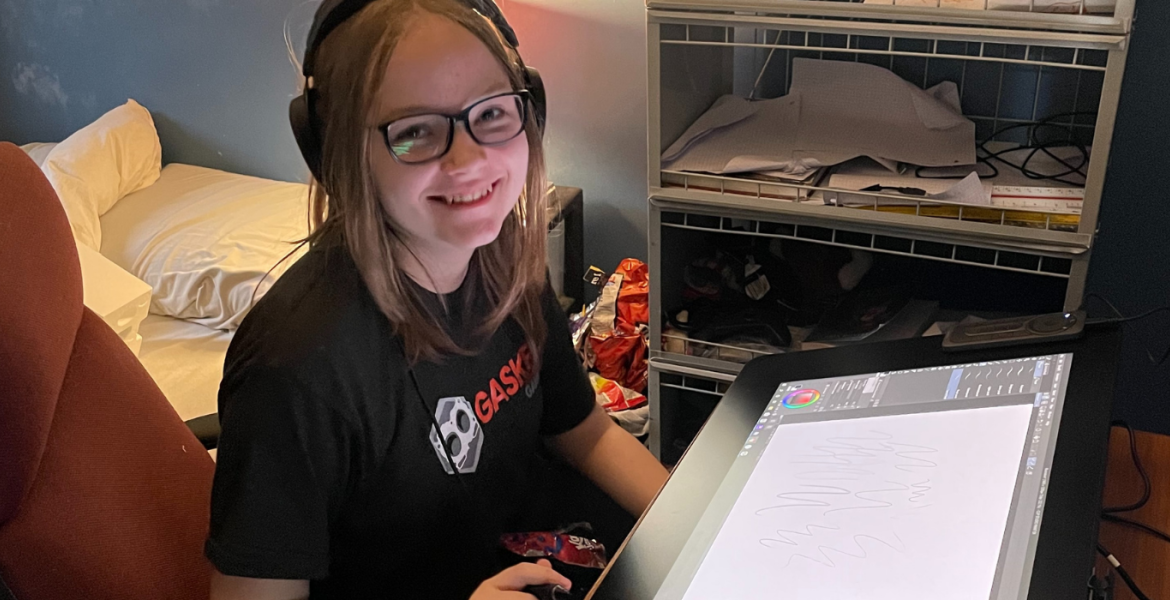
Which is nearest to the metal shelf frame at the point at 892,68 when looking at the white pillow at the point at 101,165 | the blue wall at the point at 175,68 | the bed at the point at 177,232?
the bed at the point at 177,232

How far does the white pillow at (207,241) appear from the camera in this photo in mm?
1982

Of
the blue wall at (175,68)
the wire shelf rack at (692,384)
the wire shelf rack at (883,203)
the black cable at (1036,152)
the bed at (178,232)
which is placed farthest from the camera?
the blue wall at (175,68)

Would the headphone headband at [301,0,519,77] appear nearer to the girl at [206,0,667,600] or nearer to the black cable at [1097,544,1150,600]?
the girl at [206,0,667,600]

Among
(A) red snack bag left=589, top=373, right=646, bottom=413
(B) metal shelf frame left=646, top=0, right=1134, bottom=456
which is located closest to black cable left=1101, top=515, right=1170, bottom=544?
(B) metal shelf frame left=646, top=0, right=1134, bottom=456

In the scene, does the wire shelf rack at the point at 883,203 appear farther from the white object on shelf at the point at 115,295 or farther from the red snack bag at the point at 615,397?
the white object on shelf at the point at 115,295

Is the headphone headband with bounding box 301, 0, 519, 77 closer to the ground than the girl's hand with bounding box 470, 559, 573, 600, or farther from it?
farther from it

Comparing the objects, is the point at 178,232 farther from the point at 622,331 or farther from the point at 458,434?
the point at 458,434

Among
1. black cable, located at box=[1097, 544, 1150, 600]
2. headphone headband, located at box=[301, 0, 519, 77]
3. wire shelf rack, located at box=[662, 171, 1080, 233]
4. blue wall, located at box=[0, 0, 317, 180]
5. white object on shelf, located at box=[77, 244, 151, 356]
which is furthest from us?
blue wall, located at box=[0, 0, 317, 180]

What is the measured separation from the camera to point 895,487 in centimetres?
67

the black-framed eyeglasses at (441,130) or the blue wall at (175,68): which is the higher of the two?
the black-framed eyeglasses at (441,130)

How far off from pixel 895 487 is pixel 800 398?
15 cm

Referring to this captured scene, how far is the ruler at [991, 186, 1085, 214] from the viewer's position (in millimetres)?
1234

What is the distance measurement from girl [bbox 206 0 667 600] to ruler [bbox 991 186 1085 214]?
635 millimetres

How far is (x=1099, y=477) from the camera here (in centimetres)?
62
